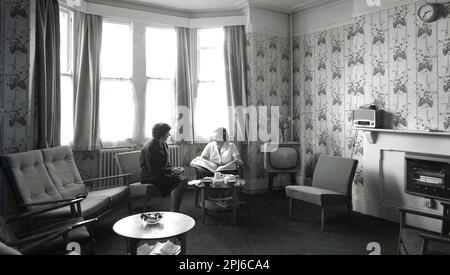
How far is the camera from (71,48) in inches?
180

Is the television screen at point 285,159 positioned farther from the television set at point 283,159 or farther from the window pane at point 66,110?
the window pane at point 66,110

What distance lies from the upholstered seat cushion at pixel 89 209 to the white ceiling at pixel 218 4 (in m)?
3.14

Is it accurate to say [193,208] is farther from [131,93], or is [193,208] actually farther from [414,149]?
[414,149]

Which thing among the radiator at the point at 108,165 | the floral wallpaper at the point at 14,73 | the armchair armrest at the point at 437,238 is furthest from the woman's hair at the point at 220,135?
the armchair armrest at the point at 437,238

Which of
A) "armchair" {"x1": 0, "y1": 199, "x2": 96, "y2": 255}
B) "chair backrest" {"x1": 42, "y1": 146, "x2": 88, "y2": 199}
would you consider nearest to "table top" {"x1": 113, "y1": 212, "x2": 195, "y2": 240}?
"armchair" {"x1": 0, "y1": 199, "x2": 96, "y2": 255}

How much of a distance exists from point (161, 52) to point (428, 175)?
4111mm

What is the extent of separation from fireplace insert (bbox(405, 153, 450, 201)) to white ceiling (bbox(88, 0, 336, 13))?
2821 mm

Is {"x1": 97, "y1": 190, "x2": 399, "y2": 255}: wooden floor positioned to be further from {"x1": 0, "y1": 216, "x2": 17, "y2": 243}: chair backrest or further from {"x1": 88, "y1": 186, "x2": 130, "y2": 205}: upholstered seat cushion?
{"x1": 0, "y1": 216, "x2": 17, "y2": 243}: chair backrest

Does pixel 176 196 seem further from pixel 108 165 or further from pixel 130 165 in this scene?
pixel 108 165

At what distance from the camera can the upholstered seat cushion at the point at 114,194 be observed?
3570 mm

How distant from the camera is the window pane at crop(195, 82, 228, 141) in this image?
5.67 meters

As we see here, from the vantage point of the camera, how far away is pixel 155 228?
252cm

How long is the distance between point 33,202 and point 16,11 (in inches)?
70.2

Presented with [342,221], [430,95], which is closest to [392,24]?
[430,95]
